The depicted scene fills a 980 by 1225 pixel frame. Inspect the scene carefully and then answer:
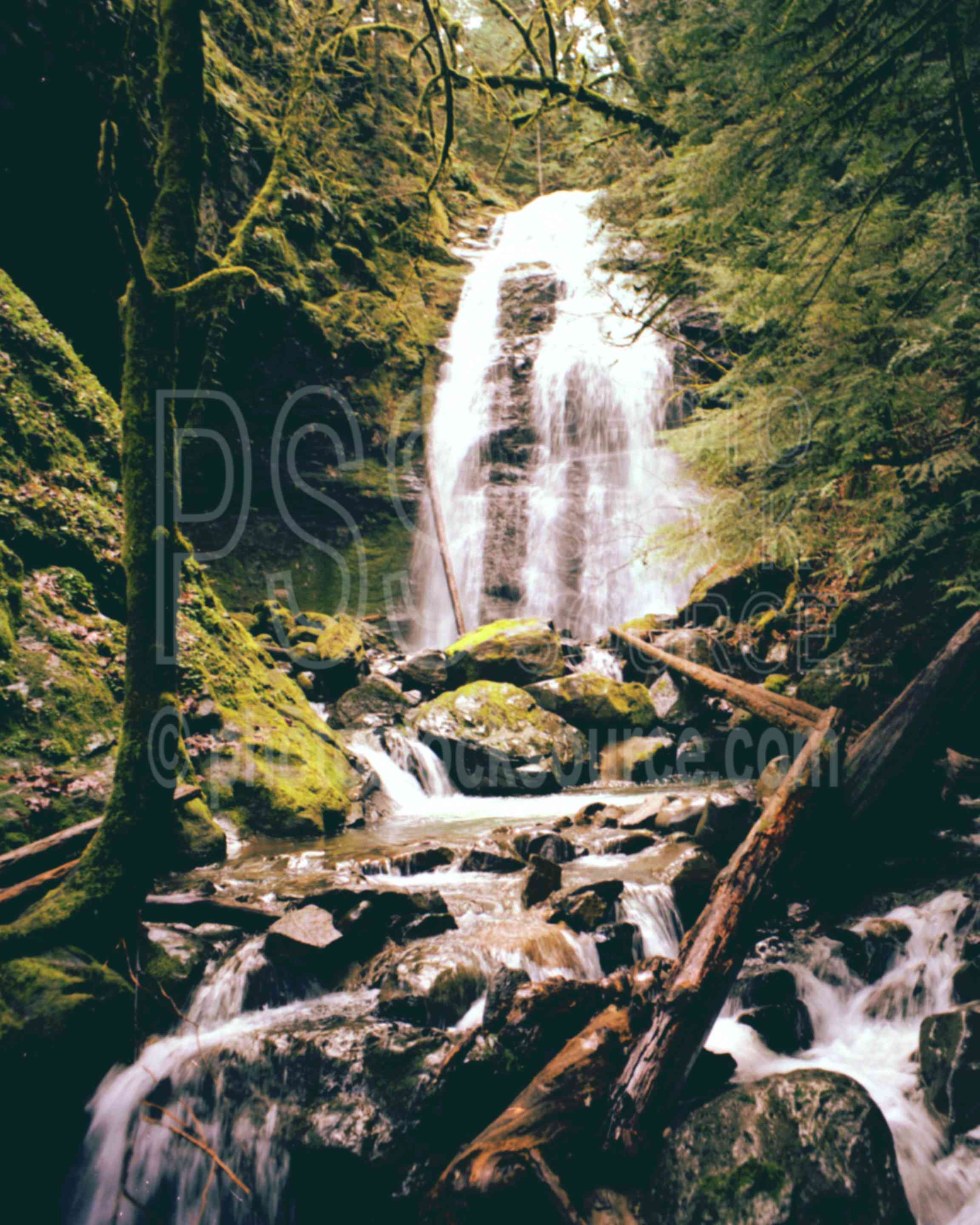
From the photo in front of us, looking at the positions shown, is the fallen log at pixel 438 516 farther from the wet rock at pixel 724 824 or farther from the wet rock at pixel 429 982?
the wet rock at pixel 429 982

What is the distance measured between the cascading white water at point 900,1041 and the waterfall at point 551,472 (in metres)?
10.5

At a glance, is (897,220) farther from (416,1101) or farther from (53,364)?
(53,364)

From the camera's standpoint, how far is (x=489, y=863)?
17.1 feet

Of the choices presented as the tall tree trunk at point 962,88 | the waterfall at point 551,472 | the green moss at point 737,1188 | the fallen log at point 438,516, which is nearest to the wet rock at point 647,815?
the green moss at point 737,1188

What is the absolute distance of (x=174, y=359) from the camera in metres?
3.41

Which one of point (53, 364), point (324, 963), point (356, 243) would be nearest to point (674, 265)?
point (53, 364)

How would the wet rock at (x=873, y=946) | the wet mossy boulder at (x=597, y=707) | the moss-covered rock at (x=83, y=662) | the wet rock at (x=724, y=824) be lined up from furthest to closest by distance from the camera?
the wet mossy boulder at (x=597, y=707), the wet rock at (x=724, y=824), the moss-covered rock at (x=83, y=662), the wet rock at (x=873, y=946)

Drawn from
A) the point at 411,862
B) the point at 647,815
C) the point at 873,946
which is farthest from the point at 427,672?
the point at 873,946

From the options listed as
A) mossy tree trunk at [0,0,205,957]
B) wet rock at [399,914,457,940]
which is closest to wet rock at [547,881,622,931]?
wet rock at [399,914,457,940]

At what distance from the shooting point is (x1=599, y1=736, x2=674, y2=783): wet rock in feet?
27.5

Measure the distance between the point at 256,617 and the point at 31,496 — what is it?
22.1 feet

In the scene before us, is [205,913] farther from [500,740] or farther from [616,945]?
[500,740]

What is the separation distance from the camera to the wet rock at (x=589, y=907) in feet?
13.1

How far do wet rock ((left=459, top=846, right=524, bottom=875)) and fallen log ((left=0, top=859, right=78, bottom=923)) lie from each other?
2861mm
